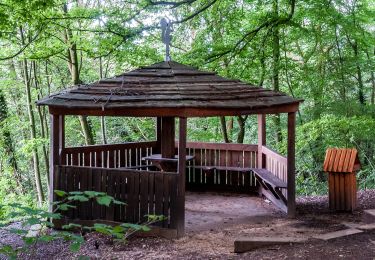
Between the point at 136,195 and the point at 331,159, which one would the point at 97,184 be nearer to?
the point at 136,195

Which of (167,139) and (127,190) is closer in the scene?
(127,190)

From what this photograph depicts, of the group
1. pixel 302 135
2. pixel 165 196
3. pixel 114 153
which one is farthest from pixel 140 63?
pixel 165 196

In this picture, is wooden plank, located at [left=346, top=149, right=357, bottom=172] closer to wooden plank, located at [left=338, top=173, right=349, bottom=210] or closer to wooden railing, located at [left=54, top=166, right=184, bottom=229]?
wooden plank, located at [left=338, top=173, right=349, bottom=210]

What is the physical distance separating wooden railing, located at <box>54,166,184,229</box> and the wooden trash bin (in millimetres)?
3079

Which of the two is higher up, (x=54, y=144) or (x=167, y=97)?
(x=167, y=97)

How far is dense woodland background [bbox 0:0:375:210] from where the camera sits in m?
11.4

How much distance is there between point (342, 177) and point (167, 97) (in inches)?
143

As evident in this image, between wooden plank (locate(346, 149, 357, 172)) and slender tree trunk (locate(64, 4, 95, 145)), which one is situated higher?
slender tree trunk (locate(64, 4, 95, 145))

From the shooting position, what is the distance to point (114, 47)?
11.3 meters

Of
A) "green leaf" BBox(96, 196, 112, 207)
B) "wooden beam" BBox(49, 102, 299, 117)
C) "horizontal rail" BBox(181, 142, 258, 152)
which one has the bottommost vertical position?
"horizontal rail" BBox(181, 142, 258, 152)

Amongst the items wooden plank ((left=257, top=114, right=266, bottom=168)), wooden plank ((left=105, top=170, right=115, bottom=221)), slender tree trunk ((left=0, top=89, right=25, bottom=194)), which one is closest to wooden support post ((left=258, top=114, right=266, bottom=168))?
wooden plank ((left=257, top=114, right=266, bottom=168))

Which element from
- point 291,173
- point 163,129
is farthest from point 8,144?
point 291,173

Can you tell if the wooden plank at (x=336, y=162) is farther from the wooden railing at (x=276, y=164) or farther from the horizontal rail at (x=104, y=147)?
the horizontal rail at (x=104, y=147)

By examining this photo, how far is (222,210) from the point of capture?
9.02 metres
